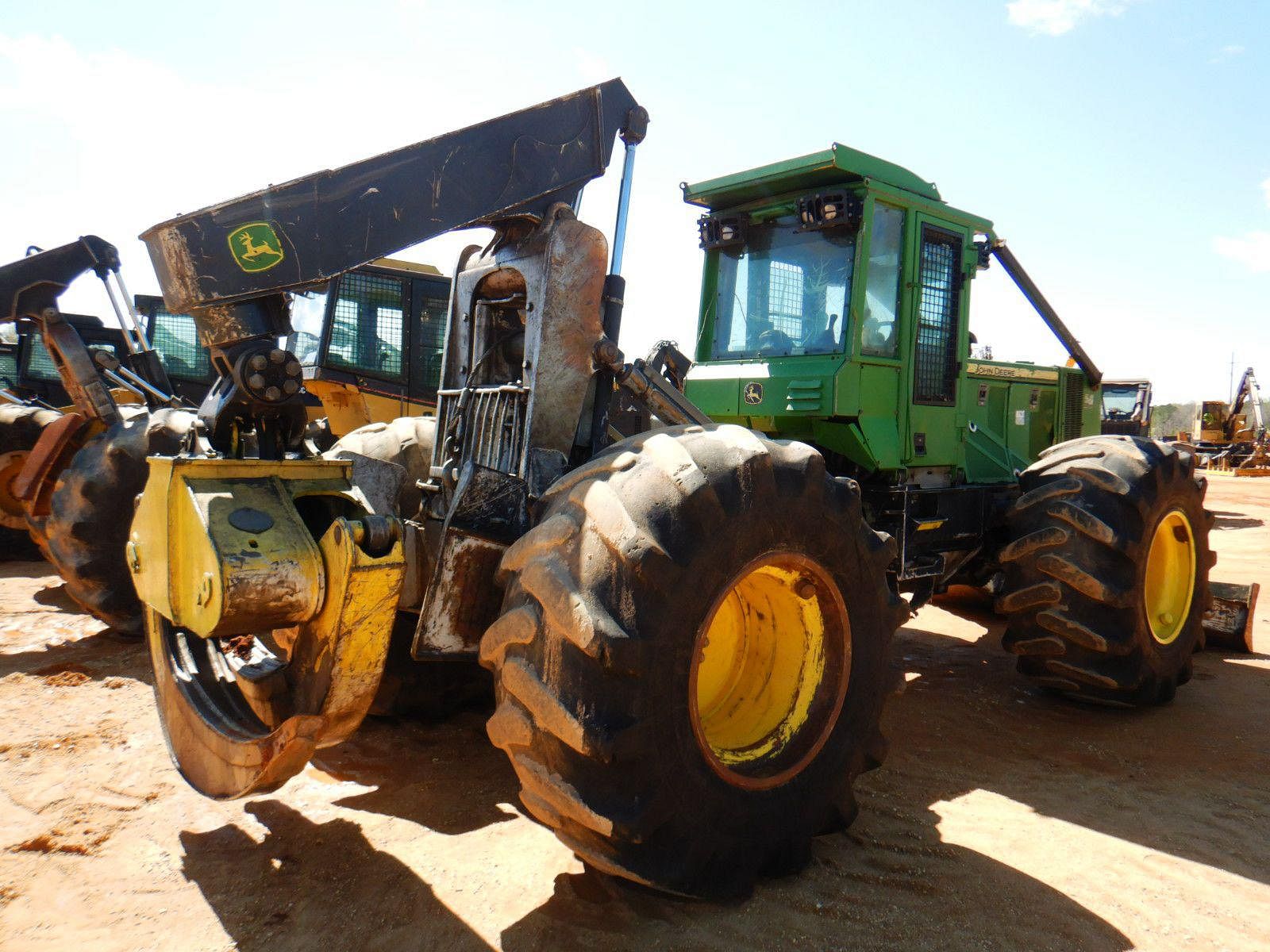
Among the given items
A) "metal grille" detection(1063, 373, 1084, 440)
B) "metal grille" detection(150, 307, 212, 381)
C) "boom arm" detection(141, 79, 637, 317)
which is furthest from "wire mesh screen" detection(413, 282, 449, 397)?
"boom arm" detection(141, 79, 637, 317)

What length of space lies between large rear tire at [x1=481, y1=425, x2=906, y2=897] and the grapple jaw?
Answer: 376mm

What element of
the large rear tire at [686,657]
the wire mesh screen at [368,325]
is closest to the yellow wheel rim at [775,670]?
the large rear tire at [686,657]

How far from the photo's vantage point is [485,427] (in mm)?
3324

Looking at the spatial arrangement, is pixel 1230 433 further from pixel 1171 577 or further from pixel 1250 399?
pixel 1171 577

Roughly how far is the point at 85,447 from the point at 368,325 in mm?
3671

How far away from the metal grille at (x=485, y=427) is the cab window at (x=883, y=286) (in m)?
2.30

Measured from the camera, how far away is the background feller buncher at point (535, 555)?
2.32 meters

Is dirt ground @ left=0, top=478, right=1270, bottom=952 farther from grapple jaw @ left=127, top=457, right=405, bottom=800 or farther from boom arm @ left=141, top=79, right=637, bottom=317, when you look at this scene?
boom arm @ left=141, top=79, right=637, bottom=317

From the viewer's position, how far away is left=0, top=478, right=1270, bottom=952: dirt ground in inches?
100

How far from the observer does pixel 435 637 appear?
2715 millimetres

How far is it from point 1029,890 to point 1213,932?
1.64 feet

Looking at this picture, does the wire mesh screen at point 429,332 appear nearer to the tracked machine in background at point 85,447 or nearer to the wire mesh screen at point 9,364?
the tracked machine in background at point 85,447

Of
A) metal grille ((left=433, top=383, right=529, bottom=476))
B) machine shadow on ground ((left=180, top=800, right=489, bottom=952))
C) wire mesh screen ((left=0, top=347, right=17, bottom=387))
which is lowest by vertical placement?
machine shadow on ground ((left=180, top=800, right=489, bottom=952))

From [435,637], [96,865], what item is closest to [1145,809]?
[435,637]
